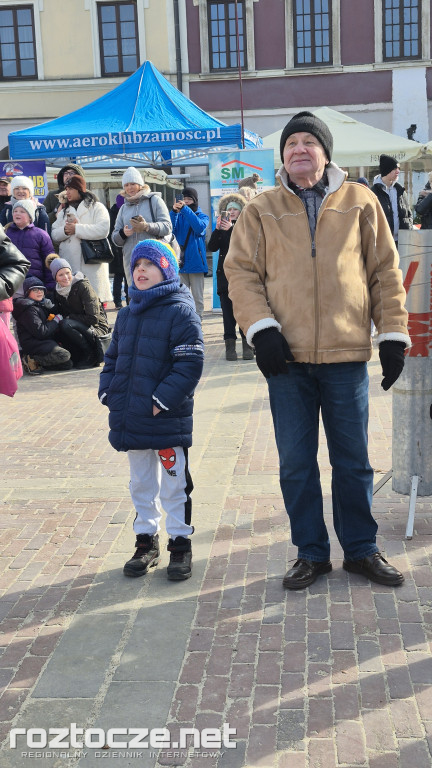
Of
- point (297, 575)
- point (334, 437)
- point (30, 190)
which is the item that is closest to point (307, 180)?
point (334, 437)

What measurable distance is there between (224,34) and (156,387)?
2488cm

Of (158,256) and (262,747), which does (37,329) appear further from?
(262,747)

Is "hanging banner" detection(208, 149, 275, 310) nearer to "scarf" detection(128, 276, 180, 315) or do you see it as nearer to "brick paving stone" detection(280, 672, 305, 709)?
"scarf" detection(128, 276, 180, 315)

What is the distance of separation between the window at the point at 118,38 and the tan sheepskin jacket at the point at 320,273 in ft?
81.6

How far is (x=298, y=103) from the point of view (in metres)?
26.8

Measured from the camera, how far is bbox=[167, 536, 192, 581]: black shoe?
4090mm

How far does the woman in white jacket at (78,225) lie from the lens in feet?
33.4

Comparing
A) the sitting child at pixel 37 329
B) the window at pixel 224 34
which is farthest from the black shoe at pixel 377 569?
the window at pixel 224 34

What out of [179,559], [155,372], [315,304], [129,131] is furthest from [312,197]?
[129,131]

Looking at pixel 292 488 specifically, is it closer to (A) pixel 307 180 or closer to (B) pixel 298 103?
(A) pixel 307 180

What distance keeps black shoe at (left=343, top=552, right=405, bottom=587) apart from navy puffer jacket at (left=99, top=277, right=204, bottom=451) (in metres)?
0.95

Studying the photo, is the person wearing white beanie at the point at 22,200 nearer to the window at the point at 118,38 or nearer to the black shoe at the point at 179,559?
the black shoe at the point at 179,559

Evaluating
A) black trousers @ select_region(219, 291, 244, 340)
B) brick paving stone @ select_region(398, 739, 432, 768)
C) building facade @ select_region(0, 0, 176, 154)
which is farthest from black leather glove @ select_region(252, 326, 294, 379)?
building facade @ select_region(0, 0, 176, 154)

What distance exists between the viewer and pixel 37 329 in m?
9.48
